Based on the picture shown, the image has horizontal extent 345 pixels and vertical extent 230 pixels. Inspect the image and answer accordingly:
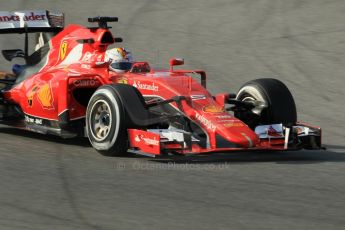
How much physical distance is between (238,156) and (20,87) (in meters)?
3.29

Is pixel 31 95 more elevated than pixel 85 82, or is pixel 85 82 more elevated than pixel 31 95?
pixel 85 82

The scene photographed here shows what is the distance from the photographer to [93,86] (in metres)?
10.9

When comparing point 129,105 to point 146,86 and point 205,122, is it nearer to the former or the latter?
point 146,86

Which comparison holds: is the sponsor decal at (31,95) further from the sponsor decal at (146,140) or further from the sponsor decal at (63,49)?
the sponsor decal at (146,140)

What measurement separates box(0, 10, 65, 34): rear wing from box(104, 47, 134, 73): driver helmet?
176 cm

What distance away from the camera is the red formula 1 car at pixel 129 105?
9602mm

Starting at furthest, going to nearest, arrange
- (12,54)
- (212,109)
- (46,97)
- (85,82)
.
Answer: (12,54) < (46,97) < (85,82) < (212,109)

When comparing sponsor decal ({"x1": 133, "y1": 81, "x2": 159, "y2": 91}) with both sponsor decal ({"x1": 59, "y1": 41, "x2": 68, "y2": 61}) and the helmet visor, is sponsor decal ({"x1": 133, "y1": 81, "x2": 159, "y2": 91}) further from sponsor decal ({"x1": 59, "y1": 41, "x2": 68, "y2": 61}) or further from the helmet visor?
sponsor decal ({"x1": 59, "y1": 41, "x2": 68, "y2": 61})

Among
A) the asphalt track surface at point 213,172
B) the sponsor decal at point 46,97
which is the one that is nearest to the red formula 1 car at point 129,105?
the sponsor decal at point 46,97

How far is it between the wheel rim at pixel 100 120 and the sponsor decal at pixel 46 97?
90 cm

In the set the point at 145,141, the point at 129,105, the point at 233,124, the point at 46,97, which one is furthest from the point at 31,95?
the point at 233,124

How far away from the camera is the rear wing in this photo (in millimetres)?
12391

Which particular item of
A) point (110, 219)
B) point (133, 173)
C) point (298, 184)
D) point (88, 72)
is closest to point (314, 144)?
point (298, 184)

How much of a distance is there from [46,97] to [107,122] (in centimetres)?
124
